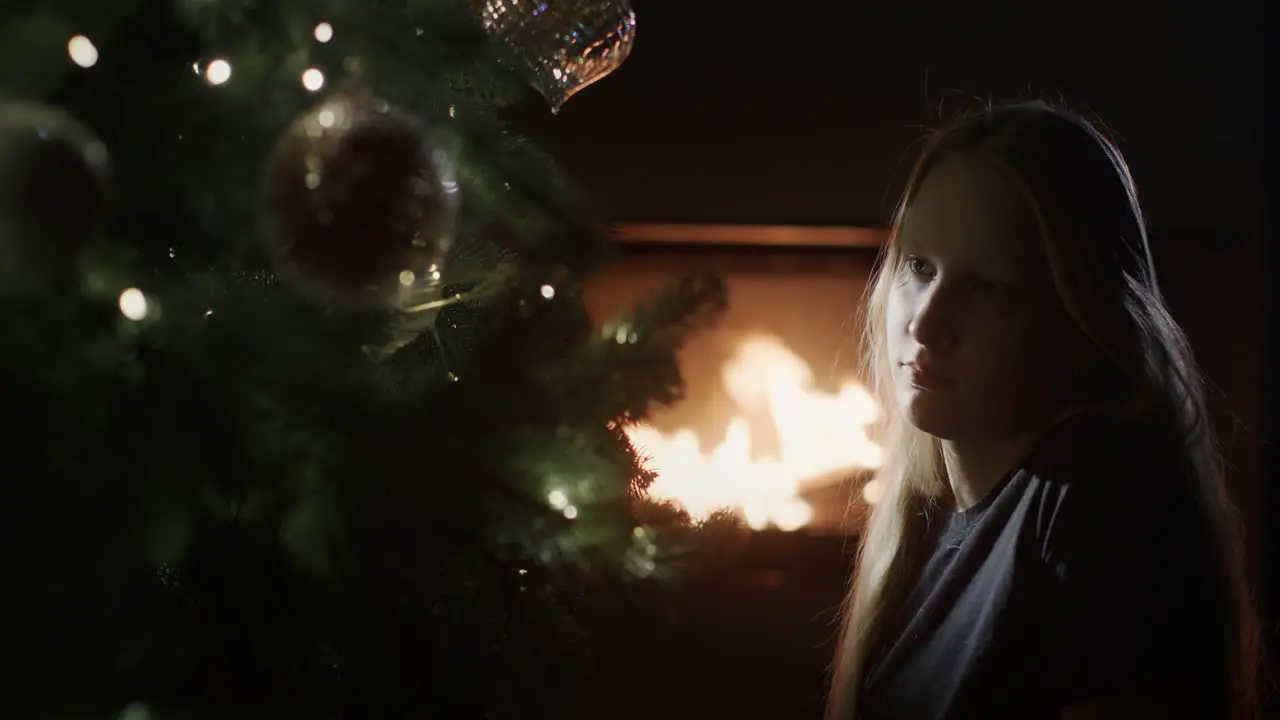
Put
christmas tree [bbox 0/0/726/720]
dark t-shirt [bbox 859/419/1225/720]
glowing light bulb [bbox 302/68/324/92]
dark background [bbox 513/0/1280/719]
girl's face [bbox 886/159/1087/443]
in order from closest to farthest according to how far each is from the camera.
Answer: christmas tree [bbox 0/0/726/720]
glowing light bulb [bbox 302/68/324/92]
dark t-shirt [bbox 859/419/1225/720]
girl's face [bbox 886/159/1087/443]
dark background [bbox 513/0/1280/719]

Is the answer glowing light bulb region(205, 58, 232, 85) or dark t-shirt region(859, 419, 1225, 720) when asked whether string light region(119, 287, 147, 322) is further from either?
dark t-shirt region(859, 419, 1225, 720)

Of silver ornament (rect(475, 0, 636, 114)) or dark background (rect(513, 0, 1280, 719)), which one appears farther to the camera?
dark background (rect(513, 0, 1280, 719))

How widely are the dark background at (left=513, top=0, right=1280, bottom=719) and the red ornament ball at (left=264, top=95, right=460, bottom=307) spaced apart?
4.23 ft

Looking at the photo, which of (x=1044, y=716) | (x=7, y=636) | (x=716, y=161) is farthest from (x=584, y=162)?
(x=7, y=636)

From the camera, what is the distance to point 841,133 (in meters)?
1.74

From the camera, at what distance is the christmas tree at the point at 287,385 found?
0.38 m

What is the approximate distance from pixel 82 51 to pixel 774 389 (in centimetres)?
143

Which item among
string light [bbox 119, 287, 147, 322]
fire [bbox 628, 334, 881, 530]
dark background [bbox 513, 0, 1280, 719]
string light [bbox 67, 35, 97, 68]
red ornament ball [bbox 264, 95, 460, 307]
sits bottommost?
fire [bbox 628, 334, 881, 530]

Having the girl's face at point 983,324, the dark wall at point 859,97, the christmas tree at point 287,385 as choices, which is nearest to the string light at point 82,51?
the christmas tree at point 287,385

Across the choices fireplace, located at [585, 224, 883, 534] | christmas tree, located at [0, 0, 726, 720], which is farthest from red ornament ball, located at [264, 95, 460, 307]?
fireplace, located at [585, 224, 883, 534]

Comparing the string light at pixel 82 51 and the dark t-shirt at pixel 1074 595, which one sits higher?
the string light at pixel 82 51

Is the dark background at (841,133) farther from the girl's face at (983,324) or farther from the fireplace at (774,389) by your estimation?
the girl's face at (983,324)

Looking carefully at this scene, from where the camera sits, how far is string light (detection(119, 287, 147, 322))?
42 centimetres

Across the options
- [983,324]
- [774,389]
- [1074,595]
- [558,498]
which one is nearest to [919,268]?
[983,324]
